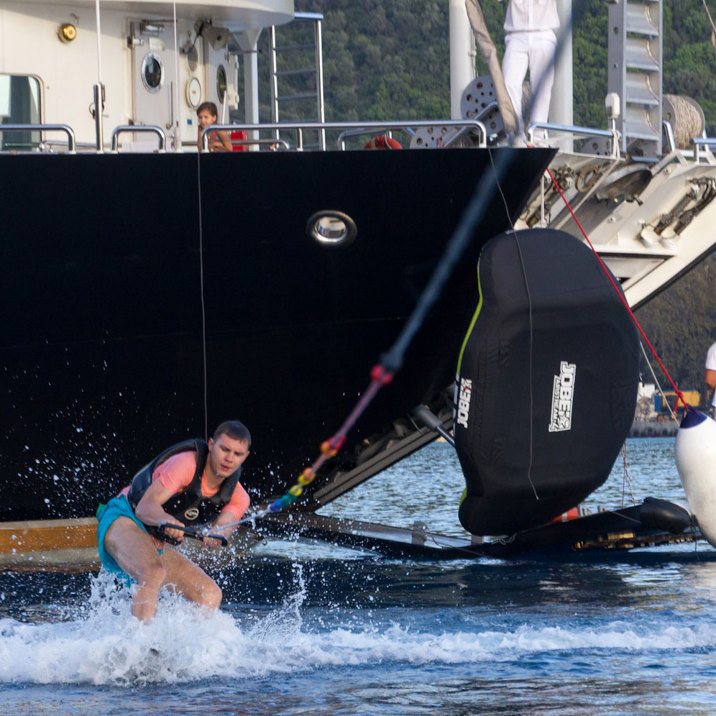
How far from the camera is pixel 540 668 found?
26.3 ft

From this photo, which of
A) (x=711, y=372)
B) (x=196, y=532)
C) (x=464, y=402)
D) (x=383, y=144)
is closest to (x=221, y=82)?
(x=383, y=144)

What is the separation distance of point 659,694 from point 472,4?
4.51 meters

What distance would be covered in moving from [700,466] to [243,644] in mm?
4452

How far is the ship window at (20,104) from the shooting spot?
1181cm

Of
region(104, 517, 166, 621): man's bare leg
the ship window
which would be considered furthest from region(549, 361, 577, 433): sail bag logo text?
the ship window

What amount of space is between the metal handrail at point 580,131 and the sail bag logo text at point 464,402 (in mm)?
1926

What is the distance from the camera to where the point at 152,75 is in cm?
1280

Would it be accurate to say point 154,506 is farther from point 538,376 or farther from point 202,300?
point 538,376

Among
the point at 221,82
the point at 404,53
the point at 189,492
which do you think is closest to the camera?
the point at 189,492

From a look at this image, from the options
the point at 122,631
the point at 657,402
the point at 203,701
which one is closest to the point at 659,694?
the point at 203,701

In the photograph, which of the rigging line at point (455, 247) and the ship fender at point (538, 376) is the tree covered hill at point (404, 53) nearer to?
the rigging line at point (455, 247)

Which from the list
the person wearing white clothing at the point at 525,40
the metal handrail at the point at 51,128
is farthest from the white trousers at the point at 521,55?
the metal handrail at the point at 51,128

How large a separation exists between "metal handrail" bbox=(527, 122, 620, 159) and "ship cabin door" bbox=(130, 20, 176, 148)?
3.53 metres

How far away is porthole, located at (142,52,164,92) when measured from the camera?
12734 mm
